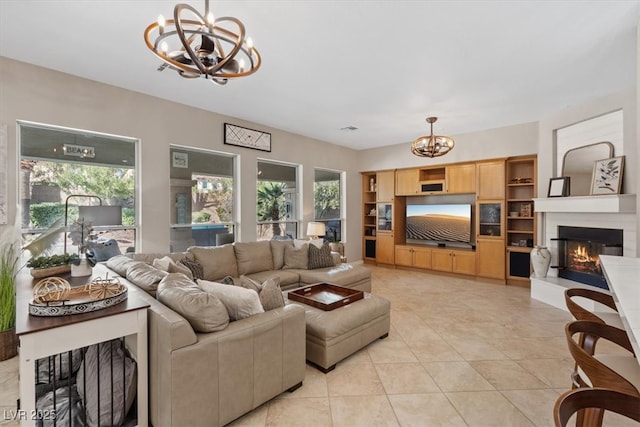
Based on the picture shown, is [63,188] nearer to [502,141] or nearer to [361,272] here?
[361,272]

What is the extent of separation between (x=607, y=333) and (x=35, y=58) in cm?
496

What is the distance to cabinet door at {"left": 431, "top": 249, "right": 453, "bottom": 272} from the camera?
604cm

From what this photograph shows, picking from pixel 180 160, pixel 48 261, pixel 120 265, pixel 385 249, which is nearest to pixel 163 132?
pixel 180 160

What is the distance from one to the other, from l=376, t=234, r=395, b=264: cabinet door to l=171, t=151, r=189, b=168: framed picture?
4.51m

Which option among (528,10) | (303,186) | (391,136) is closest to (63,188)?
(303,186)

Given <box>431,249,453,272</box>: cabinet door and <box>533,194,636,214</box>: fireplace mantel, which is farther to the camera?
<box>431,249,453,272</box>: cabinet door

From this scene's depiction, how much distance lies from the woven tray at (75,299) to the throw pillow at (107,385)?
32 centimetres

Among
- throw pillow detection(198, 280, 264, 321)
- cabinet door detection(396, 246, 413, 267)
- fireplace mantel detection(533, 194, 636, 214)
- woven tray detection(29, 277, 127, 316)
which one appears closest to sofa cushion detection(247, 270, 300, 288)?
throw pillow detection(198, 280, 264, 321)

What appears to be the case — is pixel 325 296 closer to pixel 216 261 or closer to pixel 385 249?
pixel 216 261

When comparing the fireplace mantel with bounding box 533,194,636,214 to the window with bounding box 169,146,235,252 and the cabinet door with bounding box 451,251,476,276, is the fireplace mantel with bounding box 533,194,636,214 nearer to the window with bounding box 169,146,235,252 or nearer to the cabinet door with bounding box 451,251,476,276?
the cabinet door with bounding box 451,251,476,276

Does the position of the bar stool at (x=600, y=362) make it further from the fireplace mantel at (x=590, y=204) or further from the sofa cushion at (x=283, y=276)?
the sofa cushion at (x=283, y=276)

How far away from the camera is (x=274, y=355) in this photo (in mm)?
2076

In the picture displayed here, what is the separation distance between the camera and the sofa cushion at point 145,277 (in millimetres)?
2238

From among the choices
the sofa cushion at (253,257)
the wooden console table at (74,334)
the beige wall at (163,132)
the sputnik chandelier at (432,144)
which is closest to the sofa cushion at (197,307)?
the wooden console table at (74,334)
